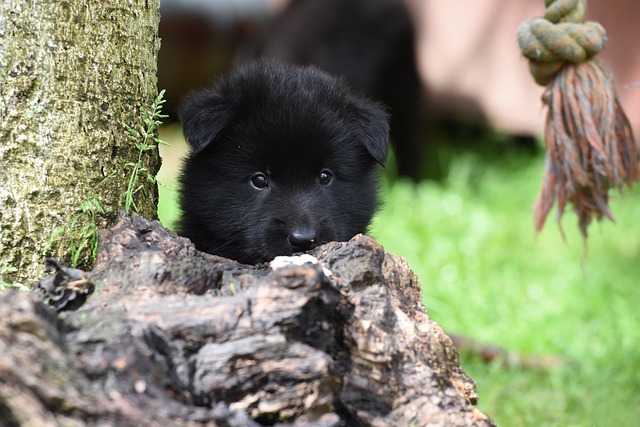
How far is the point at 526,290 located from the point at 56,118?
11.4ft

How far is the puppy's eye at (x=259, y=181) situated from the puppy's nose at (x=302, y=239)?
26 cm

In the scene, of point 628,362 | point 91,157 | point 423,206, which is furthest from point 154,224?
point 423,206

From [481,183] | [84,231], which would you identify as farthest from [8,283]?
[481,183]

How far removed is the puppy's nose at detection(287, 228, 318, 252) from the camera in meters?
2.50

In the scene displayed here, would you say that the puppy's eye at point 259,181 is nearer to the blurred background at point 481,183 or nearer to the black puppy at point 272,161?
the black puppy at point 272,161

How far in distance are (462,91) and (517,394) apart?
4.52 metres

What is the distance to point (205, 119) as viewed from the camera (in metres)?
2.64

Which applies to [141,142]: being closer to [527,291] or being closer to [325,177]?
[325,177]

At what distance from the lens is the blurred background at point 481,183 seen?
153 inches

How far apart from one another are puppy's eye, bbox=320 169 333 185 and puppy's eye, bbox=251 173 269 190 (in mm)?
199

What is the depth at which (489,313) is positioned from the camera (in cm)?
454

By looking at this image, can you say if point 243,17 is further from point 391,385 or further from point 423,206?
point 391,385

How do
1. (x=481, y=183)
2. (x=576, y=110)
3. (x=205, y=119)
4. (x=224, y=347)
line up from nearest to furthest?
1. (x=224, y=347)
2. (x=205, y=119)
3. (x=576, y=110)
4. (x=481, y=183)

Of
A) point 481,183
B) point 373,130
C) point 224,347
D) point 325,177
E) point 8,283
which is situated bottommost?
point 224,347
